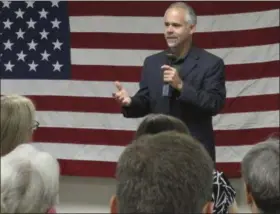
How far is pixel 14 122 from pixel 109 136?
164 cm

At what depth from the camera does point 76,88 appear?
3180 mm

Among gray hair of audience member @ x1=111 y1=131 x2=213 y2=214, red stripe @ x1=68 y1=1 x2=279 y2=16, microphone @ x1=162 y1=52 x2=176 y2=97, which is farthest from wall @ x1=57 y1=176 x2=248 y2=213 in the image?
gray hair of audience member @ x1=111 y1=131 x2=213 y2=214

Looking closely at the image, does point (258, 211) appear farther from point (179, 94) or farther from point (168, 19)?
point (168, 19)

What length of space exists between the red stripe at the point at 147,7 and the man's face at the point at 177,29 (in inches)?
26.3

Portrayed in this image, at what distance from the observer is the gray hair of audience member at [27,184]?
1.08 metres

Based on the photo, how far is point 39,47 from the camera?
10.4 feet

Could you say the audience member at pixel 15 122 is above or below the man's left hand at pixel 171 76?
below

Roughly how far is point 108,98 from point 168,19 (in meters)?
0.88

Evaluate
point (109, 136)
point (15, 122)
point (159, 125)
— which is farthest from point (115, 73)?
point (15, 122)

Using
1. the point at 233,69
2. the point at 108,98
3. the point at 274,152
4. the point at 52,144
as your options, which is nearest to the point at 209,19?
the point at 233,69

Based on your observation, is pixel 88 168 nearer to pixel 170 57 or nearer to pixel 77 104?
pixel 77 104

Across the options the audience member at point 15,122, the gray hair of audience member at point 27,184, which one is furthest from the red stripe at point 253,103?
the gray hair of audience member at point 27,184

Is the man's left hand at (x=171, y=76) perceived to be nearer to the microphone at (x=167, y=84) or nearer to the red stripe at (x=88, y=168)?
the microphone at (x=167, y=84)

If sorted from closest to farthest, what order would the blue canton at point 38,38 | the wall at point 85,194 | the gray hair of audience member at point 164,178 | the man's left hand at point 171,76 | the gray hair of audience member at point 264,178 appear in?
1. the gray hair of audience member at point 164,178
2. the gray hair of audience member at point 264,178
3. the man's left hand at point 171,76
4. the blue canton at point 38,38
5. the wall at point 85,194
